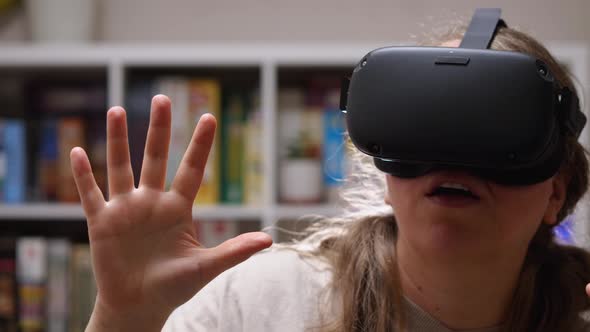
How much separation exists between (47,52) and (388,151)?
4.47 feet

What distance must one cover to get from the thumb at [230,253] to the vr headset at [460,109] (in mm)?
196

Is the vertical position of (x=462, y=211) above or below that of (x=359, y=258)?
above

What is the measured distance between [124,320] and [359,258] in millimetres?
428

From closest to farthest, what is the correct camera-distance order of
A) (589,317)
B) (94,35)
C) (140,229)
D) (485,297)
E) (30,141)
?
(140,229)
(485,297)
(589,317)
(30,141)
(94,35)

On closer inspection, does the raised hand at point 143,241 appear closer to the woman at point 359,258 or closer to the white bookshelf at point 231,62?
the woman at point 359,258

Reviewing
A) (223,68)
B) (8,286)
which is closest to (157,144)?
(223,68)

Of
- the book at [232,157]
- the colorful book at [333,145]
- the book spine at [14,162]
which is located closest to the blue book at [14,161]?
the book spine at [14,162]

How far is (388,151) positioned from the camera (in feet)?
2.76

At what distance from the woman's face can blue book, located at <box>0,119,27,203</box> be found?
1.37m

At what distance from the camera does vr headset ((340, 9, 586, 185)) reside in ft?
2.61

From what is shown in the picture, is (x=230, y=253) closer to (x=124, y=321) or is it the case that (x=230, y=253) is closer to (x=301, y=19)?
(x=124, y=321)

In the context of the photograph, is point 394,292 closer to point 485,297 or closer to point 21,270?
point 485,297

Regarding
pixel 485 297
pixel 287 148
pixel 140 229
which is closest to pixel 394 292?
pixel 485 297

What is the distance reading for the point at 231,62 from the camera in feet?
6.08
